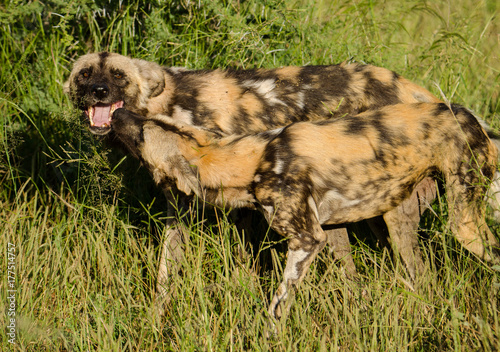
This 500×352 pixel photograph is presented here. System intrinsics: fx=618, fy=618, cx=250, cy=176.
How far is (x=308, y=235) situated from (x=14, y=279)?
59.1 inches

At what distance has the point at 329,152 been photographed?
3.02 metres

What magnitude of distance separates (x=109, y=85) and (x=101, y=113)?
0.18 metres

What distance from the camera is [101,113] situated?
374 cm

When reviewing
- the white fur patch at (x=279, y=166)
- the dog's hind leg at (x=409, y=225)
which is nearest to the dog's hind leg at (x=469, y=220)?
the dog's hind leg at (x=409, y=225)

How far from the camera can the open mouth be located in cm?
369

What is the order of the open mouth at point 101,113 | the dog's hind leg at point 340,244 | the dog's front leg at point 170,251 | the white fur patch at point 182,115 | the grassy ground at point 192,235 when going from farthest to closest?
the open mouth at point 101,113 → the white fur patch at point 182,115 → the dog's hind leg at point 340,244 → the dog's front leg at point 170,251 → the grassy ground at point 192,235

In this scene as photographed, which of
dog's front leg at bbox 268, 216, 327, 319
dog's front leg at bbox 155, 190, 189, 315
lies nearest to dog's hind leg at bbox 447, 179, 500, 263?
dog's front leg at bbox 268, 216, 327, 319

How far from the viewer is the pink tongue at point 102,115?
371cm

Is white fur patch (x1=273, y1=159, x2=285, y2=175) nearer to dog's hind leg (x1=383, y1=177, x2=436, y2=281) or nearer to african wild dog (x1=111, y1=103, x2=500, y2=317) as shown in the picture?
african wild dog (x1=111, y1=103, x2=500, y2=317)

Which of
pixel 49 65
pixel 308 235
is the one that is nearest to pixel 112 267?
pixel 308 235

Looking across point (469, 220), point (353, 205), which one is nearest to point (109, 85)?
point (353, 205)

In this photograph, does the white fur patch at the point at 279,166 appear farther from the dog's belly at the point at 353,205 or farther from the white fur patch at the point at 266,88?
the white fur patch at the point at 266,88

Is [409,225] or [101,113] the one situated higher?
[101,113]

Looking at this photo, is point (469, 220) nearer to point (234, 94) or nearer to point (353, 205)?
point (353, 205)
